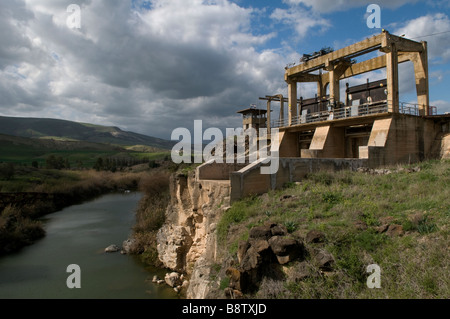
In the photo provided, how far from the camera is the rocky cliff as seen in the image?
8.54m

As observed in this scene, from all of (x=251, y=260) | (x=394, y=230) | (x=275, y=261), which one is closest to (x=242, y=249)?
(x=251, y=260)

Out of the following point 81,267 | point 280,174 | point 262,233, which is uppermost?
point 280,174

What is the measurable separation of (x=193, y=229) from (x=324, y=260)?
30.2ft

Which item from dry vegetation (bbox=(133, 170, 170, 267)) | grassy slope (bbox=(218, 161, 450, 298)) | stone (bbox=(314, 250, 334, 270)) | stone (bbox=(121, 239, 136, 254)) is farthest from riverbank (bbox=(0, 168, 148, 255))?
stone (bbox=(314, 250, 334, 270))

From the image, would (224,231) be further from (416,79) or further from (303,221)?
(416,79)

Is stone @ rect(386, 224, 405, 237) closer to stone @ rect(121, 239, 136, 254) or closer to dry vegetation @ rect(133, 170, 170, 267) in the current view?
dry vegetation @ rect(133, 170, 170, 267)

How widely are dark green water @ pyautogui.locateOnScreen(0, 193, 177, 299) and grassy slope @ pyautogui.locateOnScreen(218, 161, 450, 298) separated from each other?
8.07m

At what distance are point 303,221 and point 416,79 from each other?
1470 centimetres

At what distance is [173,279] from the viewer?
13.9 meters

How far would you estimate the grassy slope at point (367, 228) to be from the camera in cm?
443

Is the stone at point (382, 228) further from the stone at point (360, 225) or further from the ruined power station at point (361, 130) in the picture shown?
the ruined power station at point (361, 130)

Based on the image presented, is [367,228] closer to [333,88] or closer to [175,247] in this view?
[175,247]

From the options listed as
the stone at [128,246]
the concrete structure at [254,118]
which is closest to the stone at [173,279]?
the stone at [128,246]
